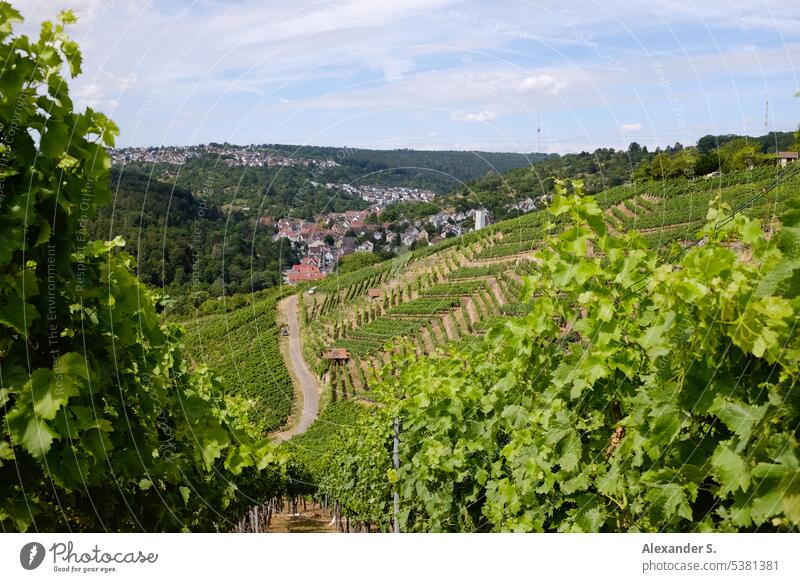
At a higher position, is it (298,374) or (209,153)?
(209,153)

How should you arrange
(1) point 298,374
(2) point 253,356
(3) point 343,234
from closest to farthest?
(3) point 343,234, (1) point 298,374, (2) point 253,356

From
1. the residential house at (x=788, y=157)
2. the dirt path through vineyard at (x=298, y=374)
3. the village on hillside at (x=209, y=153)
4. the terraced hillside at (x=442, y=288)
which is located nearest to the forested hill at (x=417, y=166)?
the village on hillside at (x=209, y=153)

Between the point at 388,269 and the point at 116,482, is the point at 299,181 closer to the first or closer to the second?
the point at 116,482

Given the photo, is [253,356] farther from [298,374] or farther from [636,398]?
[636,398]

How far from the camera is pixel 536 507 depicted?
16.6 ft

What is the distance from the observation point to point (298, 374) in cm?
3284

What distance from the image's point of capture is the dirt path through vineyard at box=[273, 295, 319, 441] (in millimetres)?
30219

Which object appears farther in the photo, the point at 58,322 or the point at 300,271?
the point at 300,271

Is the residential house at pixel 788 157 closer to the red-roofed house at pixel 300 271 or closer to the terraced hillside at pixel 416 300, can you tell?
the red-roofed house at pixel 300 271

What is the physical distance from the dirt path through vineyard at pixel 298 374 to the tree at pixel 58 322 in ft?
71.9

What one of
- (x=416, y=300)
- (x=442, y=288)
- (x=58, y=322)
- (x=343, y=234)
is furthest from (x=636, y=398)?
(x=416, y=300)

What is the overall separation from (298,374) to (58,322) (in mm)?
30034

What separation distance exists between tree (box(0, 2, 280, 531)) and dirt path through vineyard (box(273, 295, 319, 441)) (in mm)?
21917

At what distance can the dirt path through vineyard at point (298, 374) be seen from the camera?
30219 mm
